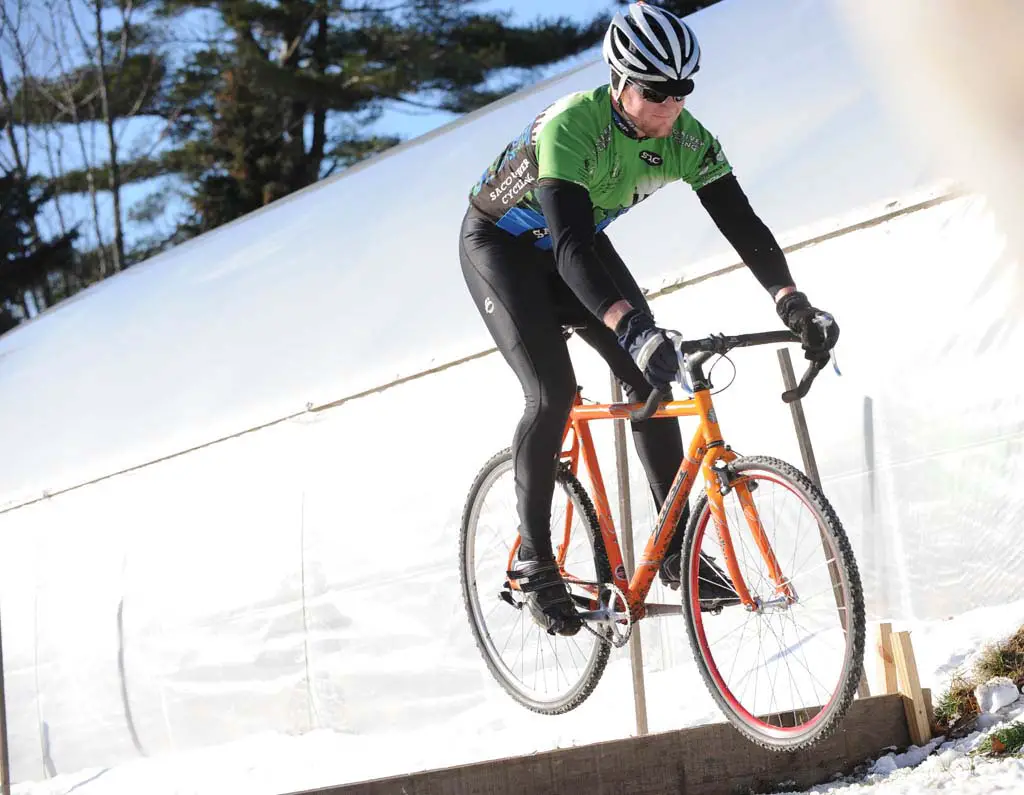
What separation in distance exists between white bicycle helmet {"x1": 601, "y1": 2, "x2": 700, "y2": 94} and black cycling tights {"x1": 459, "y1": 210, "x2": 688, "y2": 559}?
74 centimetres

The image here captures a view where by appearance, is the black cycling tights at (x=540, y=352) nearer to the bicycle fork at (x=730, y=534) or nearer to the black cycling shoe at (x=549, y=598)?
the black cycling shoe at (x=549, y=598)

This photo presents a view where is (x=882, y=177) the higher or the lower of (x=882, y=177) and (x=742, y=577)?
the higher

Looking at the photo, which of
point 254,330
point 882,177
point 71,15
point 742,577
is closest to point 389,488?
point 254,330

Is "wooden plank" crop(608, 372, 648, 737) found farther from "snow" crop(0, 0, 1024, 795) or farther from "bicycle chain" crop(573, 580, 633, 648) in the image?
"bicycle chain" crop(573, 580, 633, 648)

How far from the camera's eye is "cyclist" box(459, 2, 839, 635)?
412cm

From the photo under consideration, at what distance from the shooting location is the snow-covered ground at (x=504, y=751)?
14.9ft

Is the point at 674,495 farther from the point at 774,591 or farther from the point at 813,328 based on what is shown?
the point at 813,328

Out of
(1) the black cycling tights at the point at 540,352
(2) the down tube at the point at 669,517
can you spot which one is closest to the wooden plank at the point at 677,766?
(2) the down tube at the point at 669,517

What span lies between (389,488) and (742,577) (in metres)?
4.72

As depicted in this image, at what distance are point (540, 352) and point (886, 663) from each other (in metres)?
1.95

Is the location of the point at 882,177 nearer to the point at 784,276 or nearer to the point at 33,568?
the point at 784,276

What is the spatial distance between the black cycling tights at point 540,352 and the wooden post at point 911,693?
1.13m

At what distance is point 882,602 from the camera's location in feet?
21.3

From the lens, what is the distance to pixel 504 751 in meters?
7.36
